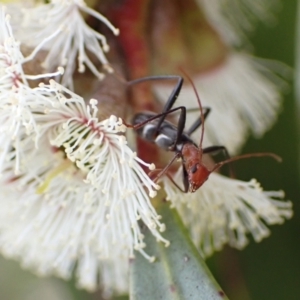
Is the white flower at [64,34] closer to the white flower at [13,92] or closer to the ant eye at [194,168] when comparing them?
the white flower at [13,92]

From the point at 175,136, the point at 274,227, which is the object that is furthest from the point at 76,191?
the point at 274,227

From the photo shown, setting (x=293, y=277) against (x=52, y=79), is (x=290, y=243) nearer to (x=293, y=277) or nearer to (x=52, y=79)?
(x=293, y=277)

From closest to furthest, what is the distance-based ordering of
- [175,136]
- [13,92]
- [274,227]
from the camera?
[13,92]
[175,136]
[274,227]

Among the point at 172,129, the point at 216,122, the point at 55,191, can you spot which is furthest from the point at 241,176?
the point at 55,191

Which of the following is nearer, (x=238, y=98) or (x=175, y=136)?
(x=175, y=136)

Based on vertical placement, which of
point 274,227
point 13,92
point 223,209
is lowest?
point 274,227

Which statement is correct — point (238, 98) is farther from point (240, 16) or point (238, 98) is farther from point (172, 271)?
point (172, 271)
